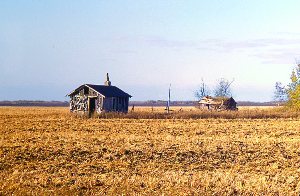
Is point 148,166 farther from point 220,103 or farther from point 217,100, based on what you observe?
point 217,100

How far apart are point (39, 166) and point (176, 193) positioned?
6536 millimetres

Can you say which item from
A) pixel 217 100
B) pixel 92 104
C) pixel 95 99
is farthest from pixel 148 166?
pixel 217 100

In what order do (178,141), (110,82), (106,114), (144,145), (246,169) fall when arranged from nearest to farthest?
(246,169)
(144,145)
(178,141)
(106,114)
(110,82)

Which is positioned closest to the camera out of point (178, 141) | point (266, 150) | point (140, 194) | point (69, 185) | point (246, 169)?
point (140, 194)

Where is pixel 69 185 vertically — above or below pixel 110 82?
below

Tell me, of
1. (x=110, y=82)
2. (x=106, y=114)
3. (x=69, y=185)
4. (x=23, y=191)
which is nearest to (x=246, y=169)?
(x=69, y=185)

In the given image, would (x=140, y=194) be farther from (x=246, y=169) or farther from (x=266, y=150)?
(x=266, y=150)

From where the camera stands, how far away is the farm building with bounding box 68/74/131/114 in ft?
176

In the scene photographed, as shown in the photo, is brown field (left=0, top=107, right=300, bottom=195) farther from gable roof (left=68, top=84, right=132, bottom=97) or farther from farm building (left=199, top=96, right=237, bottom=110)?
farm building (left=199, top=96, right=237, bottom=110)

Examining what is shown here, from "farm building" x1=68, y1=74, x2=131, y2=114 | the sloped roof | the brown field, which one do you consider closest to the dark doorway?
"farm building" x1=68, y1=74, x2=131, y2=114

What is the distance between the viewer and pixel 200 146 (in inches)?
877

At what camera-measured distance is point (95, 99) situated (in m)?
54.4

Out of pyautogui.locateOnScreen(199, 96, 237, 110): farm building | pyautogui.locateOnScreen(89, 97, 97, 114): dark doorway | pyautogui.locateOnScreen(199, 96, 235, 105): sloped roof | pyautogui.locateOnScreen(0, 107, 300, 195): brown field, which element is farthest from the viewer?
pyautogui.locateOnScreen(199, 96, 235, 105): sloped roof

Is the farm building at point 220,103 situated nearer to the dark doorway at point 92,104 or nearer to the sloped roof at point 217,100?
the sloped roof at point 217,100
